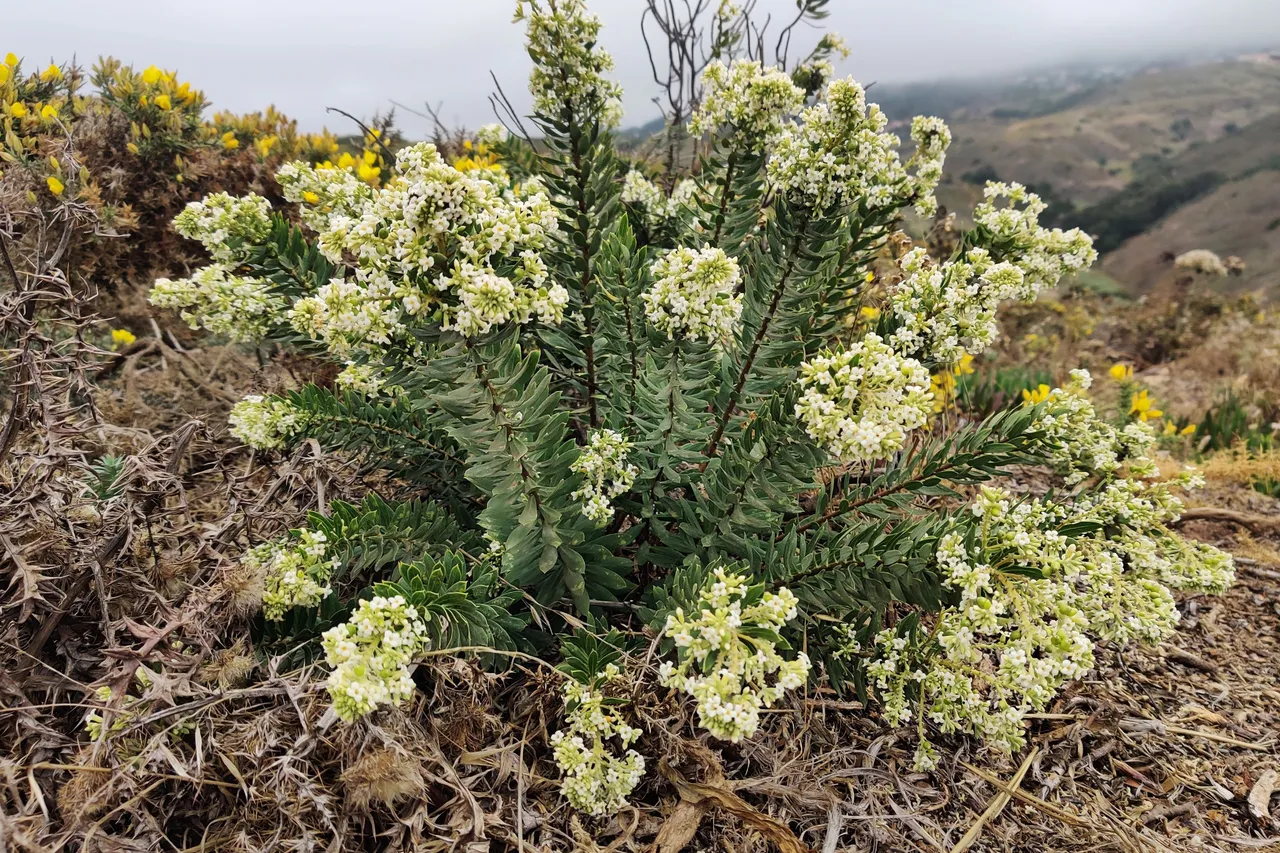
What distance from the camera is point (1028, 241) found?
2.59 meters

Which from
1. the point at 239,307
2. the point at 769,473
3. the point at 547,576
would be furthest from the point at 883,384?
the point at 239,307

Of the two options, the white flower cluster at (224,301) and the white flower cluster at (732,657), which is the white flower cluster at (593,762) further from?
the white flower cluster at (224,301)

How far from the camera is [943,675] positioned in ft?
7.41

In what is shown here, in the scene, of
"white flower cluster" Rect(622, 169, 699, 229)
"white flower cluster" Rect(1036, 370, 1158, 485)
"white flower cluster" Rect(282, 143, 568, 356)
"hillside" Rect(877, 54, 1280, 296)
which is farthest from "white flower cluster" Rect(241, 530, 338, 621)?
"hillside" Rect(877, 54, 1280, 296)

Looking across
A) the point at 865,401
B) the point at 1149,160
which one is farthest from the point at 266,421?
the point at 1149,160

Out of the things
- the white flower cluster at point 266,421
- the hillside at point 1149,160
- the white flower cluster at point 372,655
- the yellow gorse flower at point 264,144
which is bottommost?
the hillside at point 1149,160

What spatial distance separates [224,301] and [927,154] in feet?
9.34

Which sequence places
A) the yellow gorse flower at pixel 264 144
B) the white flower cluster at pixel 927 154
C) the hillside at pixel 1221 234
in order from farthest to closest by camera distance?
the hillside at pixel 1221 234, the yellow gorse flower at pixel 264 144, the white flower cluster at pixel 927 154

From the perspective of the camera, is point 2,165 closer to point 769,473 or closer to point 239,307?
point 239,307

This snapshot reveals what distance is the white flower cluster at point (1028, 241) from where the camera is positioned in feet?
8.48

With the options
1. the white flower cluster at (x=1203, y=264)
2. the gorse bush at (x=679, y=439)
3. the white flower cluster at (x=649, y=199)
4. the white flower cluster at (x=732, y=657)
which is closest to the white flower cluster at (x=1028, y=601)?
the gorse bush at (x=679, y=439)

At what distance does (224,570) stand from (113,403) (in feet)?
7.83

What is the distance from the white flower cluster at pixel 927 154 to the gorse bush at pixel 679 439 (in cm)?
2

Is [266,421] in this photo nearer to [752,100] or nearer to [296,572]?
[296,572]
